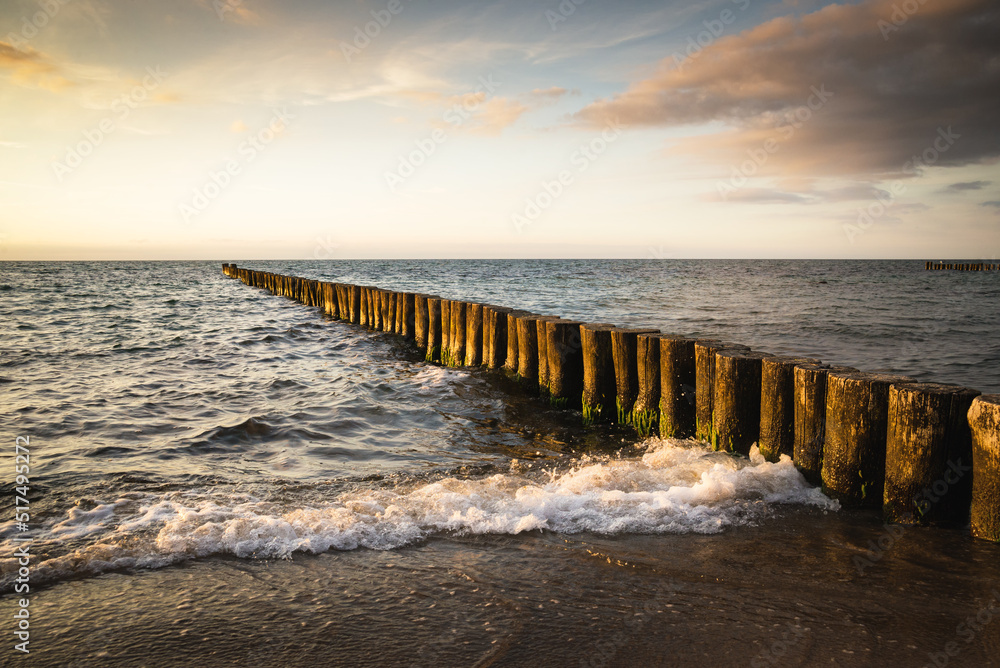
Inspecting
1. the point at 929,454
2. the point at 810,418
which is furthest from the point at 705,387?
the point at 929,454

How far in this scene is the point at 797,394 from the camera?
483 centimetres

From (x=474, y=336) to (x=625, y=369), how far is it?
387 centimetres

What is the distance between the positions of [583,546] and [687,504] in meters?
1.10

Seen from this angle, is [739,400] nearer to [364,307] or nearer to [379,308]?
[379,308]

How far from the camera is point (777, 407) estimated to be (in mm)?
5035

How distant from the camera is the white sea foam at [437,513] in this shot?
370 cm

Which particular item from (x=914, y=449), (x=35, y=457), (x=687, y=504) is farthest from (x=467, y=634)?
(x=35, y=457)

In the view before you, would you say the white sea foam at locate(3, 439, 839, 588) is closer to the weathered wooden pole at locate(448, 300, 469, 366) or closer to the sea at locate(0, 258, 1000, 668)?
the sea at locate(0, 258, 1000, 668)

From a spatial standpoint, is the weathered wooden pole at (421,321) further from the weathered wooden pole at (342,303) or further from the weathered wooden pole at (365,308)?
the weathered wooden pole at (342,303)

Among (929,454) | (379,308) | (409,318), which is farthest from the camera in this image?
(379,308)

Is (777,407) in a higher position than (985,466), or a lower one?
higher

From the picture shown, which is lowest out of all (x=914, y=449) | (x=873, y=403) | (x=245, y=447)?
(x=245, y=447)

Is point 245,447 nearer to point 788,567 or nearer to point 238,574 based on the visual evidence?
point 238,574

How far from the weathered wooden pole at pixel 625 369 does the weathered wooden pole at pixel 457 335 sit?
13.6 feet
